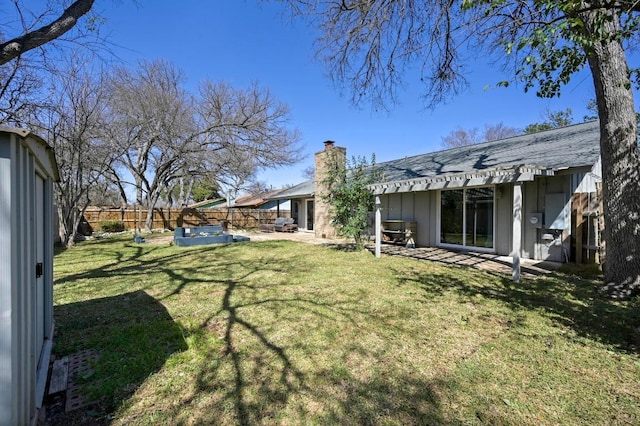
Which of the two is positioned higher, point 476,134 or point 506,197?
point 476,134

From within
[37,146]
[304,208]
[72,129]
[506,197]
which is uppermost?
[72,129]

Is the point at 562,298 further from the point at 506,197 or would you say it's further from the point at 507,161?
the point at 507,161

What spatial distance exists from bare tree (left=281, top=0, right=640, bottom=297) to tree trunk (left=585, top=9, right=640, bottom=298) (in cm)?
1

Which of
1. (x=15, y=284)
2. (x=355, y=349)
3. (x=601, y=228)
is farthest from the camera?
(x=601, y=228)

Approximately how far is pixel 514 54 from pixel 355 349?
6567 millimetres

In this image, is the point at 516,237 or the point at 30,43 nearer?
the point at 30,43

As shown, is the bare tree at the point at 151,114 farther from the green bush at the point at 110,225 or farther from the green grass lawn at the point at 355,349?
the green grass lawn at the point at 355,349

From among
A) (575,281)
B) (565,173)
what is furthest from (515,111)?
(575,281)

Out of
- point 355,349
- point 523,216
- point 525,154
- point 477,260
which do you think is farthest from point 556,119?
point 355,349

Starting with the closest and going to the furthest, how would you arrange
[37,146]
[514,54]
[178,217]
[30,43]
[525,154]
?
→ [37,146], [30,43], [514,54], [525,154], [178,217]

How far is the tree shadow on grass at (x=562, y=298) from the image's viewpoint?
3727 mm

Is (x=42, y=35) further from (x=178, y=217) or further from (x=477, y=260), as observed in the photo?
(x=178, y=217)

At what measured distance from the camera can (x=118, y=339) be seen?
3.54 m

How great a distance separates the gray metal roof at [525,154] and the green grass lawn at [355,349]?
108 inches
